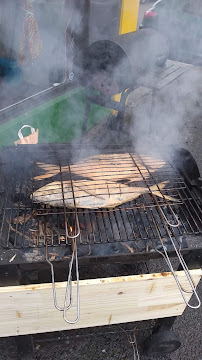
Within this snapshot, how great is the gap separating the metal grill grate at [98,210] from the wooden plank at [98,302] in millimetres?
281

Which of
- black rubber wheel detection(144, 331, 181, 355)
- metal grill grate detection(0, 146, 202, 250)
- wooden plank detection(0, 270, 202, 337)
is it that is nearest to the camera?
wooden plank detection(0, 270, 202, 337)

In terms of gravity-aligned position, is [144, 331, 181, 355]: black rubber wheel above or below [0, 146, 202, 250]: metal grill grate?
below

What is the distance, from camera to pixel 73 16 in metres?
4.05

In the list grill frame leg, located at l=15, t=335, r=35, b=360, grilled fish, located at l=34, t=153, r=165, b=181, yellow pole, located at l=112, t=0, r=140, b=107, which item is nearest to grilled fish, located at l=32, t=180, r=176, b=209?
grilled fish, located at l=34, t=153, r=165, b=181

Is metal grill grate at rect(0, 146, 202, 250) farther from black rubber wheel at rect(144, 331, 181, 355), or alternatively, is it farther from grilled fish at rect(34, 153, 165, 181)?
black rubber wheel at rect(144, 331, 181, 355)

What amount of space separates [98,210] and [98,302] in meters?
0.69

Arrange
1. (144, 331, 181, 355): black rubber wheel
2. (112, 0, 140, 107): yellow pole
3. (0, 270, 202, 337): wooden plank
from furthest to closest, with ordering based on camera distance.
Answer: (112, 0, 140, 107): yellow pole < (144, 331, 181, 355): black rubber wheel < (0, 270, 202, 337): wooden plank

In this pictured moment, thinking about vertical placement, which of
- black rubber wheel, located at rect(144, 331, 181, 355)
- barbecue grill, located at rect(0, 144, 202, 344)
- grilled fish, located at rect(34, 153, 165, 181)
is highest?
grilled fish, located at rect(34, 153, 165, 181)

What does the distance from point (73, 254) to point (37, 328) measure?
0.83 m

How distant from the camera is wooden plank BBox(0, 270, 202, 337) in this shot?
191cm

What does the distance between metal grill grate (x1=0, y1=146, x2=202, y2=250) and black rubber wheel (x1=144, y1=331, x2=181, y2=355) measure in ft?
3.36

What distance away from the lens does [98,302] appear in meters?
2.08

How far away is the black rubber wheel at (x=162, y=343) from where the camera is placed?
8.18ft

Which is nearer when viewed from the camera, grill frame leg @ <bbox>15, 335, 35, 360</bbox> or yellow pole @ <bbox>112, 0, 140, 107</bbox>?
grill frame leg @ <bbox>15, 335, 35, 360</bbox>
